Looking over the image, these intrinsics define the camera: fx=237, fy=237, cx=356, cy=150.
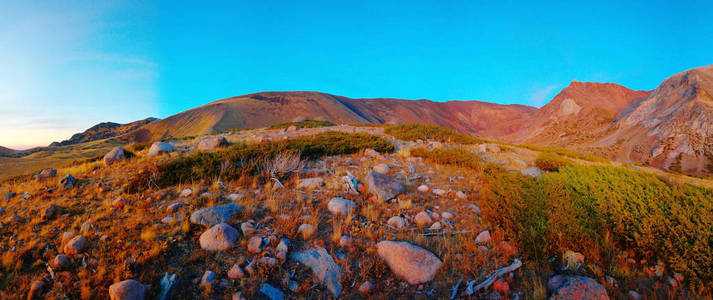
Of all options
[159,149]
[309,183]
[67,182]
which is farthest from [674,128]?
[67,182]

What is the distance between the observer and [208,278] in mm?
2500

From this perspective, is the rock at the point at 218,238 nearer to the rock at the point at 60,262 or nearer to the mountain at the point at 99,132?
the rock at the point at 60,262

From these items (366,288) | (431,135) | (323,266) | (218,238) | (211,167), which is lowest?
(366,288)

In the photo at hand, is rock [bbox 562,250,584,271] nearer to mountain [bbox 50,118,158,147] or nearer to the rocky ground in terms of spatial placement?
→ the rocky ground

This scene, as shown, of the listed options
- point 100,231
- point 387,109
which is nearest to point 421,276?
point 100,231

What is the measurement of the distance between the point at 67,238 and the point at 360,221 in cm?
394

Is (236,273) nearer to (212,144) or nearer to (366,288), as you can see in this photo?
(366,288)

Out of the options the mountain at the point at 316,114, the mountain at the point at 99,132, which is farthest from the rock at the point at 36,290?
the mountain at the point at 99,132

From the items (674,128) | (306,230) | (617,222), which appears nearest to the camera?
(617,222)

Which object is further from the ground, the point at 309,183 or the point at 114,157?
the point at 114,157

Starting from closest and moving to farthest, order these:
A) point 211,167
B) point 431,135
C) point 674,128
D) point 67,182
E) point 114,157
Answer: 1. point 67,182
2. point 211,167
3. point 114,157
4. point 431,135
5. point 674,128

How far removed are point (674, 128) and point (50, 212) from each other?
2864 cm

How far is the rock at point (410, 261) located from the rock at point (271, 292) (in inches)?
49.6

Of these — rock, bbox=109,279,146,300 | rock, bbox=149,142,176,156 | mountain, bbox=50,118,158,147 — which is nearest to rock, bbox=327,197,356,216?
rock, bbox=109,279,146,300
